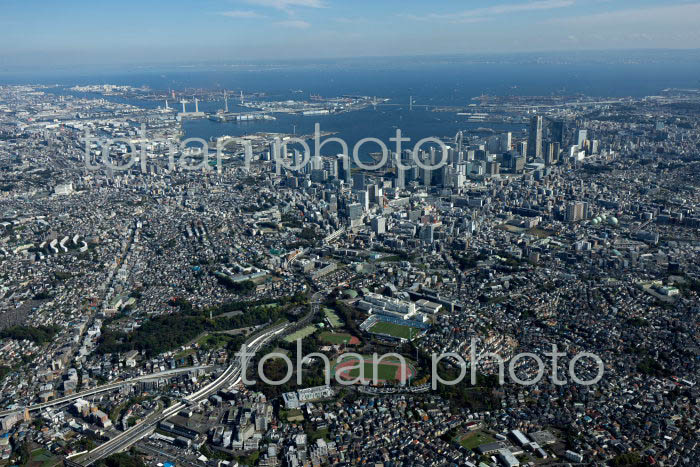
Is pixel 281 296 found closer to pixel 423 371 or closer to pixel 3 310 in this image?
pixel 423 371

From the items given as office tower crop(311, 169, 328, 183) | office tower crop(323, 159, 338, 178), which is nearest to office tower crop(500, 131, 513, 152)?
office tower crop(323, 159, 338, 178)

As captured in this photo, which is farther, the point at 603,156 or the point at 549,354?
the point at 603,156

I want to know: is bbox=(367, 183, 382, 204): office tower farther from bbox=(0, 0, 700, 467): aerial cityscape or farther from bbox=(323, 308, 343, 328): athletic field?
bbox=(323, 308, 343, 328): athletic field

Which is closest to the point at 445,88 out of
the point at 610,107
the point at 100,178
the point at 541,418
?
the point at 610,107

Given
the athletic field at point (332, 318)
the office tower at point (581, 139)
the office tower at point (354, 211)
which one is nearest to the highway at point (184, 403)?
the athletic field at point (332, 318)

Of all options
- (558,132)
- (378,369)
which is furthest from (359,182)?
(558,132)
